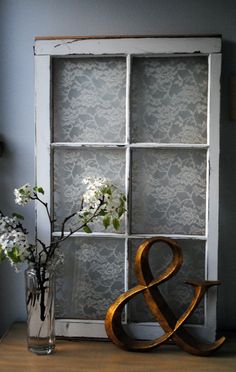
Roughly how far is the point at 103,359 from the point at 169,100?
1.05 metres

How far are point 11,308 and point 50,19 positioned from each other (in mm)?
1282

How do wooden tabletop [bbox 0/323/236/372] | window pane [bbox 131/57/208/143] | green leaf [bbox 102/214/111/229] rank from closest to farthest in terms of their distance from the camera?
wooden tabletop [bbox 0/323/236/372] → green leaf [bbox 102/214/111/229] → window pane [bbox 131/57/208/143]

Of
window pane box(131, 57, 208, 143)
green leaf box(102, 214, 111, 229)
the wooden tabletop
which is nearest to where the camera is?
the wooden tabletop

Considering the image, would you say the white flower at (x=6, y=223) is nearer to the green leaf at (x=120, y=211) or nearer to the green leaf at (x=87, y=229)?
the green leaf at (x=87, y=229)

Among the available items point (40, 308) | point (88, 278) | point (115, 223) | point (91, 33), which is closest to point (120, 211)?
point (115, 223)

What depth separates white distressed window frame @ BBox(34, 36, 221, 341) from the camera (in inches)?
78.0

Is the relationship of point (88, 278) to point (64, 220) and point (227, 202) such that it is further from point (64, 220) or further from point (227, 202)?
point (227, 202)

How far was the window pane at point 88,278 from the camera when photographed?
2092mm

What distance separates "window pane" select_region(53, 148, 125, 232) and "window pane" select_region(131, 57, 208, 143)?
137 millimetres

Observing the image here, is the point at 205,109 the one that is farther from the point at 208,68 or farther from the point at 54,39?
the point at 54,39

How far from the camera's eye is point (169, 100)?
2.04m

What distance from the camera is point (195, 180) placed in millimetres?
2049

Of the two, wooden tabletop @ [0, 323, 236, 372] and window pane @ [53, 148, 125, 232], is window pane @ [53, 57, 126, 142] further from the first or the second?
wooden tabletop @ [0, 323, 236, 372]

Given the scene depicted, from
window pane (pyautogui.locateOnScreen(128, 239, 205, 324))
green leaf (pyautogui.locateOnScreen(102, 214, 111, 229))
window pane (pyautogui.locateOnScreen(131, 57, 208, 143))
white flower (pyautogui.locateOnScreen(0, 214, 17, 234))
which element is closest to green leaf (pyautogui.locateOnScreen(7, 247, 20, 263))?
white flower (pyautogui.locateOnScreen(0, 214, 17, 234))
